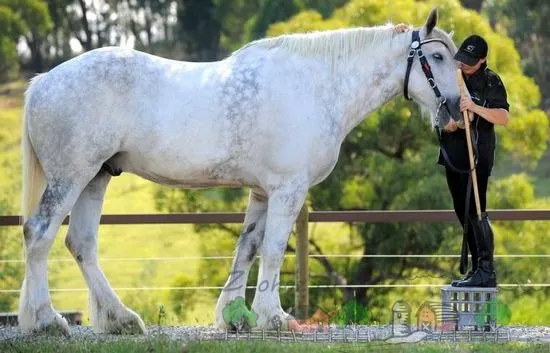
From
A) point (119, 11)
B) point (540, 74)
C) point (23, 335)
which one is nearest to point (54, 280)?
point (23, 335)

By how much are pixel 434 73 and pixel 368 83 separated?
44 cm

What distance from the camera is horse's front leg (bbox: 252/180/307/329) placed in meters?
7.68

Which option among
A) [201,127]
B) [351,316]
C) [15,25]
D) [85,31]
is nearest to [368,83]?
[201,127]

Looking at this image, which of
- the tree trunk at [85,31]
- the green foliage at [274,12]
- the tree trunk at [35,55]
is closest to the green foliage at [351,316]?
the green foliage at [274,12]

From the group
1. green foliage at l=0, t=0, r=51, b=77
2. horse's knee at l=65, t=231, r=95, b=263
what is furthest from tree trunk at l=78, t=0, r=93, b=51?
horse's knee at l=65, t=231, r=95, b=263

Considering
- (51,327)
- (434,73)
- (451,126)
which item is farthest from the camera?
(434,73)

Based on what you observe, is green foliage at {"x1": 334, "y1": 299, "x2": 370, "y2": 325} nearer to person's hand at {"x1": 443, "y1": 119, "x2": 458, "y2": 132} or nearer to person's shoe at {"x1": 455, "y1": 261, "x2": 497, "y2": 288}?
person's shoe at {"x1": 455, "y1": 261, "x2": 497, "y2": 288}

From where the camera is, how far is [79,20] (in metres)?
37.3

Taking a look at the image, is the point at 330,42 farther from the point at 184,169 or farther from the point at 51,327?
the point at 51,327

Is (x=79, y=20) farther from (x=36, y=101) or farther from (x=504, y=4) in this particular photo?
(x=36, y=101)

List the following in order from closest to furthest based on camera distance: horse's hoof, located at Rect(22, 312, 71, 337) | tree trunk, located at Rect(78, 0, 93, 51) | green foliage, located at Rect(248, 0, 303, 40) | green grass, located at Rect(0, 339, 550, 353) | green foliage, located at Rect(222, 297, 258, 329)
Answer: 1. green grass, located at Rect(0, 339, 550, 353)
2. horse's hoof, located at Rect(22, 312, 71, 337)
3. green foliage, located at Rect(222, 297, 258, 329)
4. green foliage, located at Rect(248, 0, 303, 40)
5. tree trunk, located at Rect(78, 0, 93, 51)

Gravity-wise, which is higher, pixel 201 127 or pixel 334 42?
pixel 334 42

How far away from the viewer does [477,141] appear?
7.87 metres

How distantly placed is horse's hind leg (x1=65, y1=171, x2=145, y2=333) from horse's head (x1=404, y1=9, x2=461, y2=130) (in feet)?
7.00
